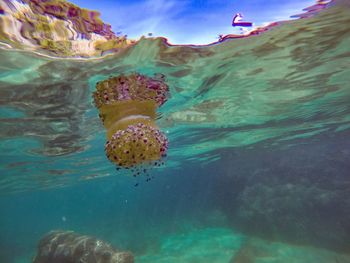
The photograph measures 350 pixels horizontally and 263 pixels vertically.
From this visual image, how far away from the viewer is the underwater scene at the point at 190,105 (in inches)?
299

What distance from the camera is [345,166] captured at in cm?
2344

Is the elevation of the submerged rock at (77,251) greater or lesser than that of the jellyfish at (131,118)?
lesser

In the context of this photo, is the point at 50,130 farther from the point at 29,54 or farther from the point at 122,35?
the point at 122,35

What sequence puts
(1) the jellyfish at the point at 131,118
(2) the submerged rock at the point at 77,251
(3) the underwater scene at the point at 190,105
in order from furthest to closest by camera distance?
(2) the submerged rock at the point at 77,251
(3) the underwater scene at the point at 190,105
(1) the jellyfish at the point at 131,118


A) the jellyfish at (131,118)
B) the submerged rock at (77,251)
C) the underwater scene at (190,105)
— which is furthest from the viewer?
the submerged rock at (77,251)

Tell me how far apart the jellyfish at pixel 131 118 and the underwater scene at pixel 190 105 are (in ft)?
0.14

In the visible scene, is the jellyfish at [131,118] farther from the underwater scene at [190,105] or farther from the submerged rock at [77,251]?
the submerged rock at [77,251]

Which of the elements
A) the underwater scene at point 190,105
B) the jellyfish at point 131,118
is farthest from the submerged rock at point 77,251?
the jellyfish at point 131,118

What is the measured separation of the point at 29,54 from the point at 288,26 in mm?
8406

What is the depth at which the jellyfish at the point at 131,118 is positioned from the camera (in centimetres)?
560

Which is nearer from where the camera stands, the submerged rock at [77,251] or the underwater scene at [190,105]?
the underwater scene at [190,105]

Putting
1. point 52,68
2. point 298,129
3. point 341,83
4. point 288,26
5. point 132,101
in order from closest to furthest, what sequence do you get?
point 132,101 → point 288,26 → point 52,68 → point 341,83 → point 298,129

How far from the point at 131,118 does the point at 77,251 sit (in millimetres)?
9246

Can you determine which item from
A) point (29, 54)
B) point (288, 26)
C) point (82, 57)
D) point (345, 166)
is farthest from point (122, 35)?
point (345, 166)
